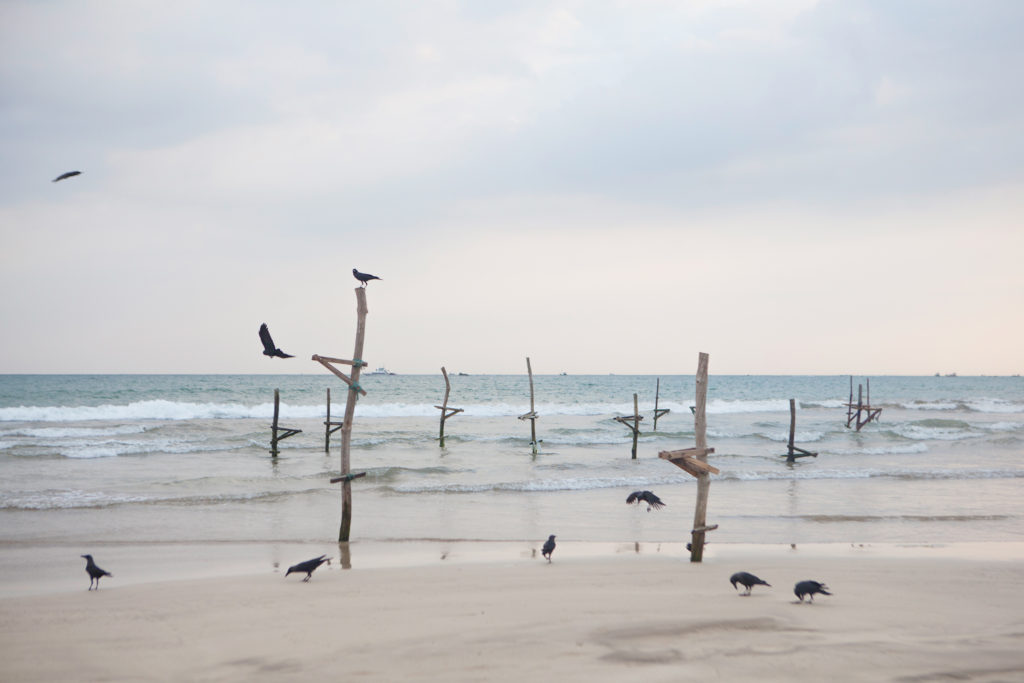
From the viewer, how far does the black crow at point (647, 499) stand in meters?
13.6

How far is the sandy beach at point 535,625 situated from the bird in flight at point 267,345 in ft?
8.90

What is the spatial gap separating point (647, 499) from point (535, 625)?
7539mm

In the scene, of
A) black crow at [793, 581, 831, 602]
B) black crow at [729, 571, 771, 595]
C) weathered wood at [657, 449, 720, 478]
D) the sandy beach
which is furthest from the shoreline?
black crow at [793, 581, 831, 602]

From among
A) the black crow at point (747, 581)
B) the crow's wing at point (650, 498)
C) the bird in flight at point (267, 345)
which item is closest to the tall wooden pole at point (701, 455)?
the black crow at point (747, 581)

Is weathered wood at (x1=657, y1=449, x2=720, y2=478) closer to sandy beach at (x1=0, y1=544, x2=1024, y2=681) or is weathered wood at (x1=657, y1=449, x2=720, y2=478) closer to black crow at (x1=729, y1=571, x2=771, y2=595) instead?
sandy beach at (x1=0, y1=544, x2=1024, y2=681)

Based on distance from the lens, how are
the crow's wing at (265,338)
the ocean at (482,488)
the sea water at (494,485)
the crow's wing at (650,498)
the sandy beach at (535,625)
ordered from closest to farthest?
the sandy beach at (535,625) → the crow's wing at (265,338) → the ocean at (482,488) → the sea water at (494,485) → the crow's wing at (650,498)

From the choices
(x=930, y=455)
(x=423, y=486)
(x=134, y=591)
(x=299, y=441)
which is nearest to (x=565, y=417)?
(x=299, y=441)

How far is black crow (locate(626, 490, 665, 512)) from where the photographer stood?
13.6 meters

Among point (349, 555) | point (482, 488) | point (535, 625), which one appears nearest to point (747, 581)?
point (535, 625)

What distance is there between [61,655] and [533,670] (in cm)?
409

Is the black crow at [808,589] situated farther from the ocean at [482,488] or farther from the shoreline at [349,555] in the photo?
the ocean at [482,488]

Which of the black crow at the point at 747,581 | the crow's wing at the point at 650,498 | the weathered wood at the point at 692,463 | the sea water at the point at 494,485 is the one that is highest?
the weathered wood at the point at 692,463

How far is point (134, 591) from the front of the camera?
8.06 metres

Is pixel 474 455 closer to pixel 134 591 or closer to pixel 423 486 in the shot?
pixel 423 486
